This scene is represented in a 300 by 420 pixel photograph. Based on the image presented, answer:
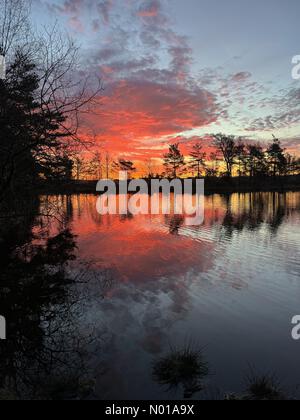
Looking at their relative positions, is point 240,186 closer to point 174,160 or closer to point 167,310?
point 174,160

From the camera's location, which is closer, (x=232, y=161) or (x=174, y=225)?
(x=174, y=225)

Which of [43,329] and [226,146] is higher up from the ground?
[226,146]

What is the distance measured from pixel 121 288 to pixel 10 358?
5.21m

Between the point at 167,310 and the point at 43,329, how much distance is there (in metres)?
3.28

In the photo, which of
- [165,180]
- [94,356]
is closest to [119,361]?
[94,356]

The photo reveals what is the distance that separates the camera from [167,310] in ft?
30.4

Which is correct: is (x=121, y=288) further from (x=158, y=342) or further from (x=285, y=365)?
(x=285, y=365)

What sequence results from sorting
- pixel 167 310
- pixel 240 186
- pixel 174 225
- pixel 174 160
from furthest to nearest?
1. pixel 174 160
2. pixel 240 186
3. pixel 174 225
4. pixel 167 310

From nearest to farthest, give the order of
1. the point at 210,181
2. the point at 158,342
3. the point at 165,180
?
1. the point at 158,342
2. the point at 210,181
3. the point at 165,180

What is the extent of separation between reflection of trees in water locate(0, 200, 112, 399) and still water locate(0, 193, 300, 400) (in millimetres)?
44

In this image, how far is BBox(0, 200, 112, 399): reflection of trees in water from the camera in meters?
5.59

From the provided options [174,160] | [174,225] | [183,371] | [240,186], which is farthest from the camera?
[174,160]

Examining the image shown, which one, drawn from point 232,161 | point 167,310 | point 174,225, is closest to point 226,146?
point 232,161

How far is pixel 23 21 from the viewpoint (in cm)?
1191
